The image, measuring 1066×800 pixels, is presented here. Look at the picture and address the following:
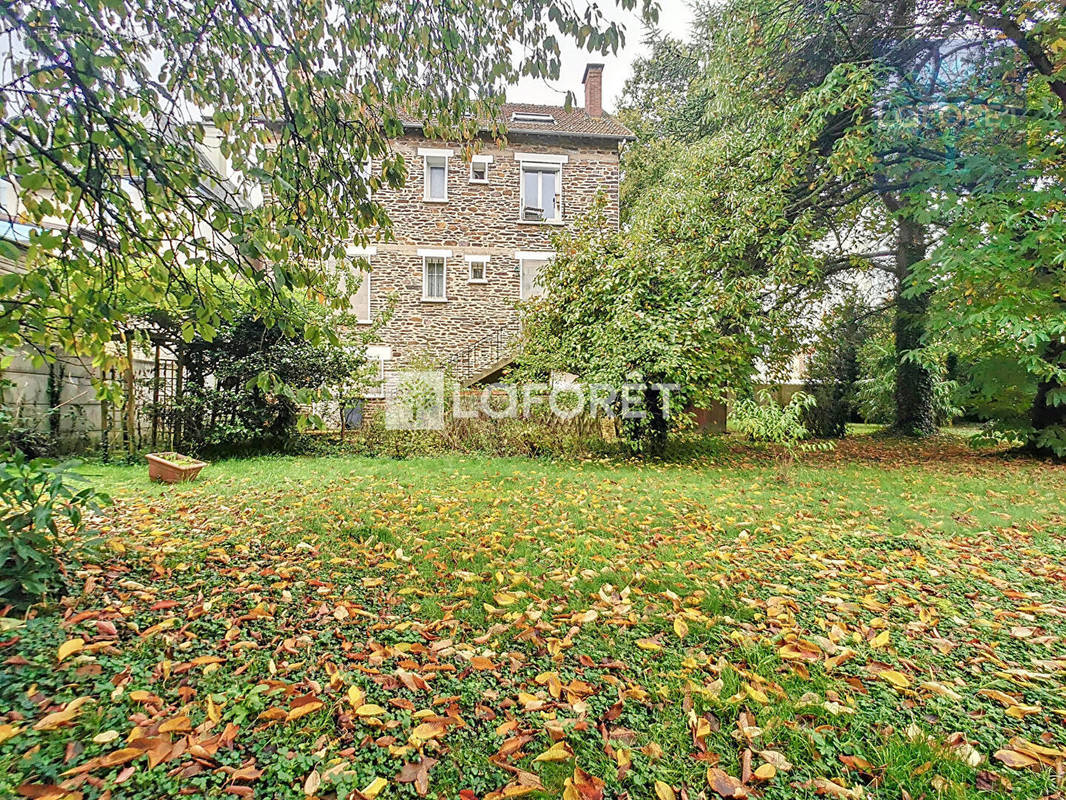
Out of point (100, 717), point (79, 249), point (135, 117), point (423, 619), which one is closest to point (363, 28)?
point (135, 117)

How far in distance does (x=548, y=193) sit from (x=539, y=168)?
0.81 m

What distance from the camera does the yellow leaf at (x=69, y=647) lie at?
2.14 metres

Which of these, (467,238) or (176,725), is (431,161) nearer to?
(467,238)

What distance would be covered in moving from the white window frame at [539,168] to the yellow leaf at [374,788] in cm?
1585

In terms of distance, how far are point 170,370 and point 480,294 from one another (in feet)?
29.6

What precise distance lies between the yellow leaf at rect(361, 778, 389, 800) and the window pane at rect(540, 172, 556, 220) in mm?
16340

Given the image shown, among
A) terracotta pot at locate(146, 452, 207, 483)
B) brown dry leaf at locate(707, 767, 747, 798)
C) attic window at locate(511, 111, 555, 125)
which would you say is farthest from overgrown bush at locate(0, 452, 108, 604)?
attic window at locate(511, 111, 555, 125)

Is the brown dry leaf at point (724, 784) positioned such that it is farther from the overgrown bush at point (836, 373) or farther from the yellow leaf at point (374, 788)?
the overgrown bush at point (836, 373)

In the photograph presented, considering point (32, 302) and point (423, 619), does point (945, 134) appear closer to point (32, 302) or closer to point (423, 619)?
point (423, 619)

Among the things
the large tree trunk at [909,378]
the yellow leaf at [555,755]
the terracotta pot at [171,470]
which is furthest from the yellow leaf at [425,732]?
the large tree trunk at [909,378]

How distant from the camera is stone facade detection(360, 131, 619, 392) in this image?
615 inches

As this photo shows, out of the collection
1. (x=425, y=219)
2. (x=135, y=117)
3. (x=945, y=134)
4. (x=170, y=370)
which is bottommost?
(x=170, y=370)

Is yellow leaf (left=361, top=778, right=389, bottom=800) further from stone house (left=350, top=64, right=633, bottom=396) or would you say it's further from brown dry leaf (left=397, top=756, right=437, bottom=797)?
stone house (left=350, top=64, right=633, bottom=396)

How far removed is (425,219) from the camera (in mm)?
15758
